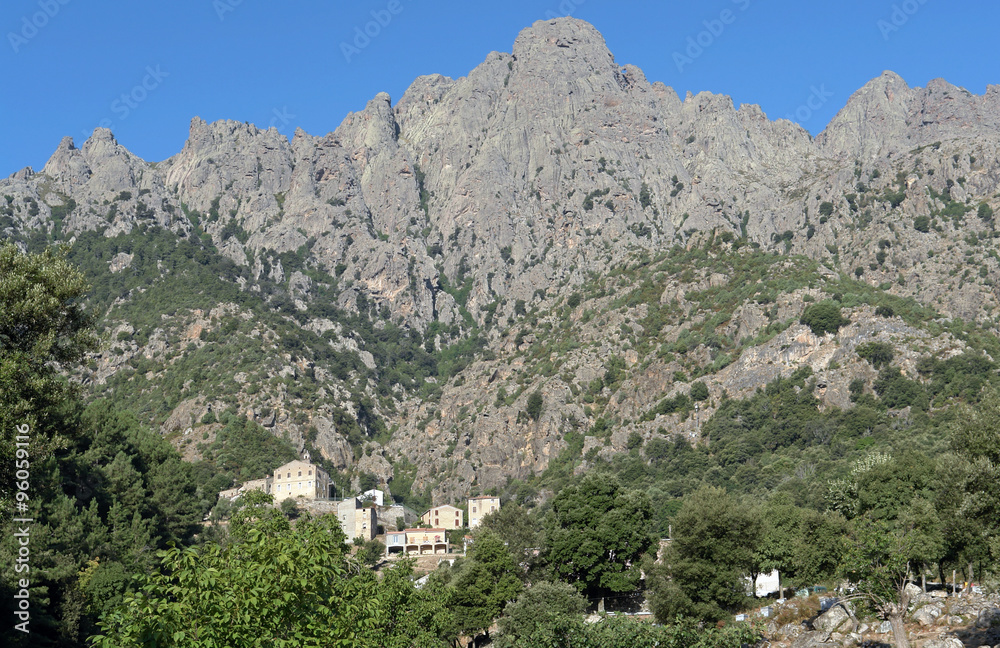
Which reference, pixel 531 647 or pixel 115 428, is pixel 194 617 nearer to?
pixel 531 647

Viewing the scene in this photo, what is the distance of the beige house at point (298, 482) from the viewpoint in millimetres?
153750

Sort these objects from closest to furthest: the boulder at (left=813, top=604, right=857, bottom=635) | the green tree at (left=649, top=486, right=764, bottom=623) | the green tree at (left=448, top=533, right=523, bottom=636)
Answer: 1. the boulder at (left=813, top=604, right=857, bottom=635)
2. the green tree at (left=649, top=486, right=764, bottom=623)
3. the green tree at (left=448, top=533, right=523, bottom=636)

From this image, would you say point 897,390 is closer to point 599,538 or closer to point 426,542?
point 426,542

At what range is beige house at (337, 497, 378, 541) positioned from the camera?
5438 inches

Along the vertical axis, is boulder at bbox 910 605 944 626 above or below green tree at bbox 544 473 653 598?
below

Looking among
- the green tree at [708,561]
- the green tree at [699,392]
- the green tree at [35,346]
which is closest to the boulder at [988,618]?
the green tree at [708,561]

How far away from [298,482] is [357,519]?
63.2ft

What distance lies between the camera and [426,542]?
137375mm

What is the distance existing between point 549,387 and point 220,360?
72.5 metres

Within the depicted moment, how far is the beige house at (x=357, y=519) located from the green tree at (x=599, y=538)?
61158 mm

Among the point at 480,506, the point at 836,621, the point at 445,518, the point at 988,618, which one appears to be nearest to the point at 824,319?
the point at 480,506

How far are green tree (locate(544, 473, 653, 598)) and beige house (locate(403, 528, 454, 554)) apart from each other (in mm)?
56459

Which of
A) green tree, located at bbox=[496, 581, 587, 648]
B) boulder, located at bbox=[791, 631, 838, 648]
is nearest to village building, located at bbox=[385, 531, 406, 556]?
green tree, located at bbox=[496, 581, 587, 648]

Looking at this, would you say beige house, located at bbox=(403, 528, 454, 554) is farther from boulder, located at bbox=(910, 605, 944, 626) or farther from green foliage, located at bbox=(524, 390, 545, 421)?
boulder, located at bbox=(910, 605, 944, 626)
